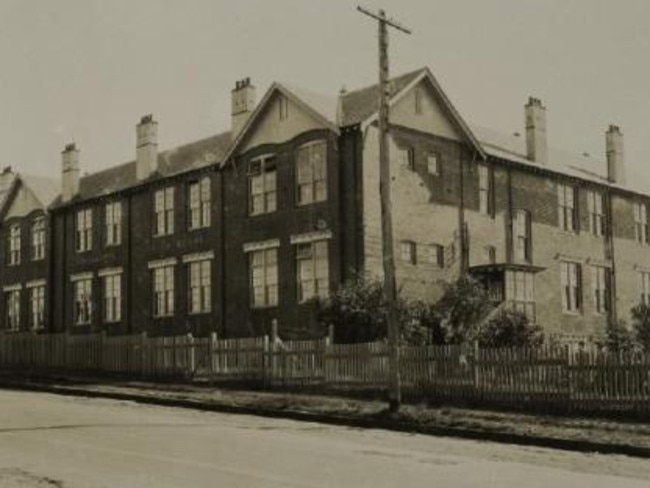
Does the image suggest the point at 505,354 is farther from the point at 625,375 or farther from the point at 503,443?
the point at 503,443

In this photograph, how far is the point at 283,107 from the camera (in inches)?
1315

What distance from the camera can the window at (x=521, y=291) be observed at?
110 ft

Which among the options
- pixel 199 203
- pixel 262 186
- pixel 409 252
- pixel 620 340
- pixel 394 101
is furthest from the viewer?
pixel 199 203

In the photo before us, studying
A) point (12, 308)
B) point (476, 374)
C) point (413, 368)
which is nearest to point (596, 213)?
point (413, 368)

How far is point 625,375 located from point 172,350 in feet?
47.6

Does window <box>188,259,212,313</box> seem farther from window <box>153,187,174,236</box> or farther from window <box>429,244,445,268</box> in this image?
window <box>429,244,445,268</box>

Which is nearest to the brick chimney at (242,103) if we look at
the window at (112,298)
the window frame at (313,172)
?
the window frame at (313,172)

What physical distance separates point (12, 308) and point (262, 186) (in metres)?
18.8

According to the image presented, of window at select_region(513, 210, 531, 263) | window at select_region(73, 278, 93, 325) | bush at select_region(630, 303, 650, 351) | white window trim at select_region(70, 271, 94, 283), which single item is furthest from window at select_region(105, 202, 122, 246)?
bush at select_region(630, 303, 650, 351)

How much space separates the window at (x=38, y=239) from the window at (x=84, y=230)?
274cm

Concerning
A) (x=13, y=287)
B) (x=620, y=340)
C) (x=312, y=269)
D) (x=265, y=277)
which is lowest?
(x=620, y=340)

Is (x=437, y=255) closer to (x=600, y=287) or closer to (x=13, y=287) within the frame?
(x=600, y=287)

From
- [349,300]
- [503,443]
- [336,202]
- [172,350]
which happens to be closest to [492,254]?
[336,202]

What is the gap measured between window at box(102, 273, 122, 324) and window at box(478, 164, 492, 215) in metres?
15.4
